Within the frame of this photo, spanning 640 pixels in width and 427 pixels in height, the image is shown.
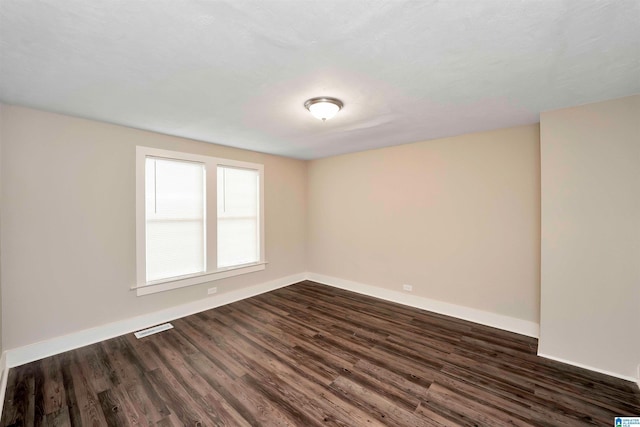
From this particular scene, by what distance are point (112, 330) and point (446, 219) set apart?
4630 millimetres

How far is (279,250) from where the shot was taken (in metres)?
5.02

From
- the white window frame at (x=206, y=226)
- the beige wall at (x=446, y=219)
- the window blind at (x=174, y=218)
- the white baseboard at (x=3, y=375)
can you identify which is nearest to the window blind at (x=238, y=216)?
the white window frame at (x=206, y=226)

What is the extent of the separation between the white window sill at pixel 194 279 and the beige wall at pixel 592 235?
4041 millimetres

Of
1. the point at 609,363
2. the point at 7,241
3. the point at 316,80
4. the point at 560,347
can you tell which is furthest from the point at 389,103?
the point at 7,241

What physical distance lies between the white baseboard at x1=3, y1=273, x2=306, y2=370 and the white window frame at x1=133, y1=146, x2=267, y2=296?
319 millimetres

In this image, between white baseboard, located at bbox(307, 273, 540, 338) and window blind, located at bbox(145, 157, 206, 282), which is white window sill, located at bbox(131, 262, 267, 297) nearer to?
window blind, located at bbox(145, 157, 206, 282)

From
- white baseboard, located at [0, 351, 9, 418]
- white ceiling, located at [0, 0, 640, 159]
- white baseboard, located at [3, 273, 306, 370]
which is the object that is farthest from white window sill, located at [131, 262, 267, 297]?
white ceiling, located at [0, 0, 640, 159]

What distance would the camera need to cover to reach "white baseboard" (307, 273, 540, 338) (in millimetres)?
3141

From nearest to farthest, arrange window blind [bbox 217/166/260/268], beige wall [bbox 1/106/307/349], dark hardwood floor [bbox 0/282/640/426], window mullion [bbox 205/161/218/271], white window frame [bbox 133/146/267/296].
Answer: dark hardwood floor [bbox 0/282/640/426] → beige wall [bbox 1/106/307/349] → white window frame [bbox 133/146/267/296] → window mullion [bbox 205/161/218/271] → window blind [bbox 217/166/260/268]

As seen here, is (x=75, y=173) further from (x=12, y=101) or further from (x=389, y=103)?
(x=389, y=103)

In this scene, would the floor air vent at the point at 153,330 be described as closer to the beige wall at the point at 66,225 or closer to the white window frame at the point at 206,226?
the beige wall at the point at 66,225

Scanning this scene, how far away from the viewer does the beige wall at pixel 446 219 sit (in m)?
3.16

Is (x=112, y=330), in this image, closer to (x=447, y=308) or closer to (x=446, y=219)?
(x=447, y=308)

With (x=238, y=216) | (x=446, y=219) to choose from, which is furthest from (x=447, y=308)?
(x=238, y=216)
